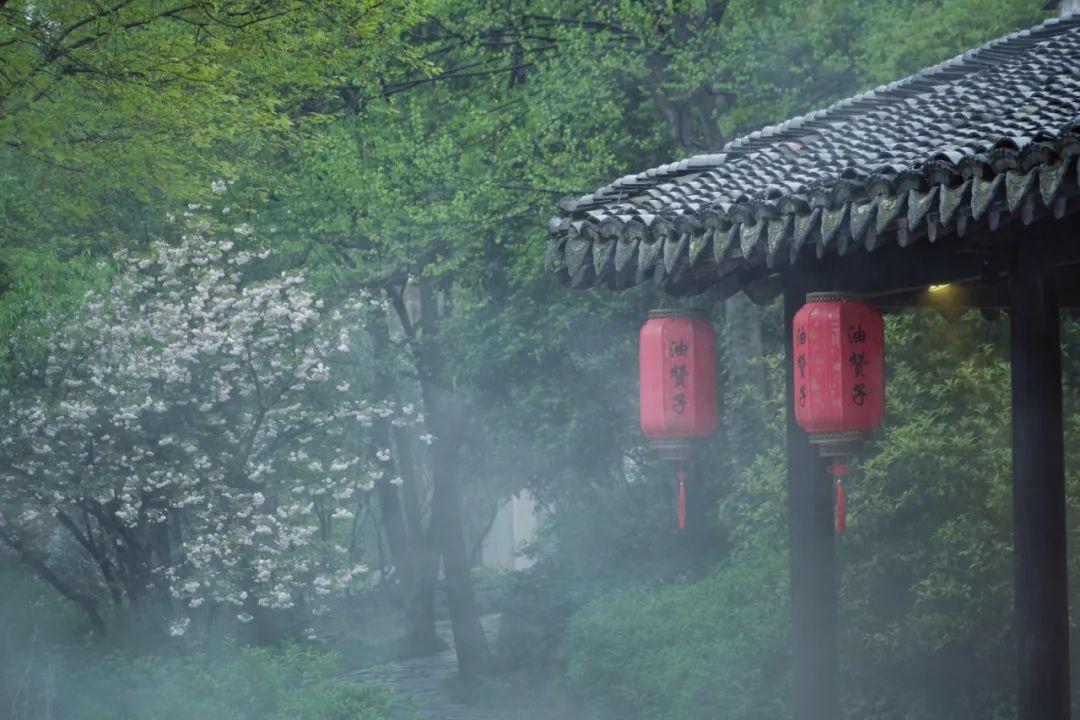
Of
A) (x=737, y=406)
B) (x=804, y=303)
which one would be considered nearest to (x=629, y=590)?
(x=737, y=406)

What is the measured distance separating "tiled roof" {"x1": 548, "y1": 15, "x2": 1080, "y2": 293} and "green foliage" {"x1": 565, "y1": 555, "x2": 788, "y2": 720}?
7.47m

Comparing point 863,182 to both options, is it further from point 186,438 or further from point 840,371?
point 186,438

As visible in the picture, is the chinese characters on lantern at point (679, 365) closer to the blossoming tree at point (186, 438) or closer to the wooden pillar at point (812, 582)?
the wooden pillar at point (812, 582)

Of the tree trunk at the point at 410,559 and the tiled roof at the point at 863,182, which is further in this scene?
the tree trunk at the point at 410,559

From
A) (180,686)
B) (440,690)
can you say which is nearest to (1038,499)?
(180,686)

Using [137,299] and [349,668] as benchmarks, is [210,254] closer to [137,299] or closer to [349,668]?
[137,299]

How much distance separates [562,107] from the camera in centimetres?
2105

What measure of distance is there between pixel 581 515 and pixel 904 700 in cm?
1247

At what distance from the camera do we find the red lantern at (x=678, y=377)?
29.3ft

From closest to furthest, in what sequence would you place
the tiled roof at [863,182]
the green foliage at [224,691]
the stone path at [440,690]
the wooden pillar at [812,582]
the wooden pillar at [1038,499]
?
the tiled roof at [863,182]
the wooden pillar at [1038,499]
the wooden pillar at [812,582]
the green foliage at [224,691]
the stone path at [440,690]

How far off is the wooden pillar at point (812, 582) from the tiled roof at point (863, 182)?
896mm

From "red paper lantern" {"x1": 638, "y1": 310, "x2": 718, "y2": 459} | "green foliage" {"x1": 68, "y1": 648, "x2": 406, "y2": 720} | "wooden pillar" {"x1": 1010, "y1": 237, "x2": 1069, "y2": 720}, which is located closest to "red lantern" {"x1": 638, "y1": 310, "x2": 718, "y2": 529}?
"red paper lantern" {"x1": 638, "y1": 310, "x2": 718, "y2": 459}

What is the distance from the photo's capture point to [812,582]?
27.6 ft

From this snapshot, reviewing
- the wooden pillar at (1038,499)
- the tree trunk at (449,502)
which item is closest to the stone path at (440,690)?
the tree trunk at (449,502)
